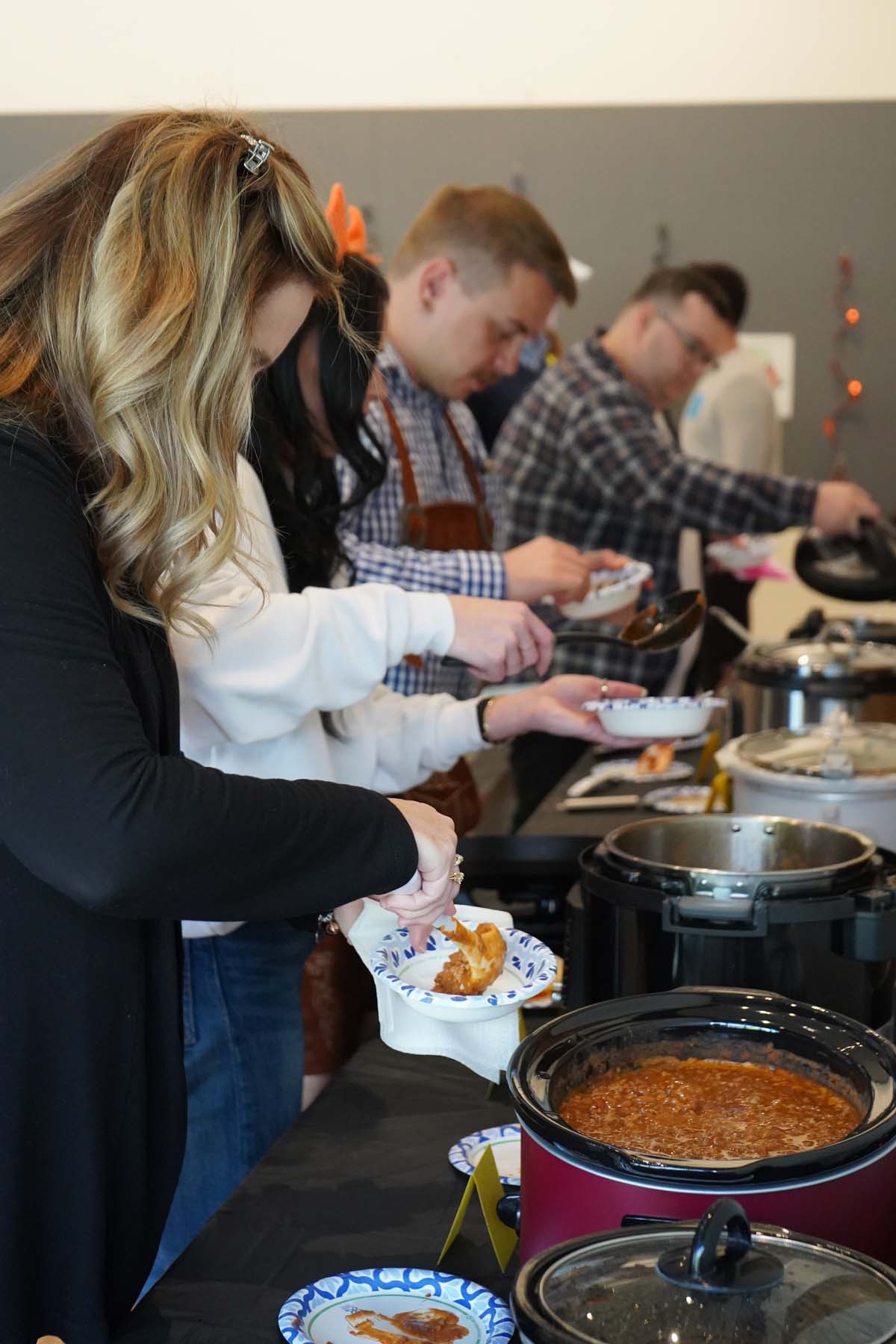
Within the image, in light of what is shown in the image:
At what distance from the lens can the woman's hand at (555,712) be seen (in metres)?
1.65

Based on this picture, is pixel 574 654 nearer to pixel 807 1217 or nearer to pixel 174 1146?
pixel 174 1146

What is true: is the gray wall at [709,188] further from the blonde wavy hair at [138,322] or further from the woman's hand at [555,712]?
the blonde wavy hair at [138,322]

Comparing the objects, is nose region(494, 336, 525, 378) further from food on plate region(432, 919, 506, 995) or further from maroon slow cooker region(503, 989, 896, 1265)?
maroon slow cooker region(503, 989, 896, 1265)

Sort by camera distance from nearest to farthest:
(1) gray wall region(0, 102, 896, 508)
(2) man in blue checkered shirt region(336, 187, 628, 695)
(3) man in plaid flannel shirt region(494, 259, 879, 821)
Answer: (2) man in blue checkered shirt region(336, 187, 628, 695) < (3) man in plaid flannel shirt region(494, 259, 879, 821) < (1) gray wall region(0, 102, 896, 508)

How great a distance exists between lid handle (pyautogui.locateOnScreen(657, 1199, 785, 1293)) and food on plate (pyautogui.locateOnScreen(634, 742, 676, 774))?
177 cm

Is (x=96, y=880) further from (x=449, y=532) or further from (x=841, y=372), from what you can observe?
(x=841, y=372)

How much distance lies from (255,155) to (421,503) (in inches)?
48.5

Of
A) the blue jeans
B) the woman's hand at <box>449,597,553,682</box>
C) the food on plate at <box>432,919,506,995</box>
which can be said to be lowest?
the blue jeans

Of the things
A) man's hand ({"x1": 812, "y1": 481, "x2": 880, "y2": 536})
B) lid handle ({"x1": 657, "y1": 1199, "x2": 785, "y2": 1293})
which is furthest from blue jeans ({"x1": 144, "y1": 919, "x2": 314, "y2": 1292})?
man's hand ({"x1": 812, "y1": 481, "x2": 880, "y2": 536})

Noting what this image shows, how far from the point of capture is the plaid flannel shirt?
2.93 meters

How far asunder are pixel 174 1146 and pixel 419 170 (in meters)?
4.25

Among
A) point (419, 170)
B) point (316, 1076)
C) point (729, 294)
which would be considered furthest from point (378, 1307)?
point (419, 170)

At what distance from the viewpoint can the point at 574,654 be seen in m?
2.98

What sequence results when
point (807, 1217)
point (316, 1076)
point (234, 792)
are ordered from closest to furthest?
point (807, 1217)
point (234, 792)
point (316, 1076)
